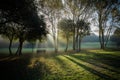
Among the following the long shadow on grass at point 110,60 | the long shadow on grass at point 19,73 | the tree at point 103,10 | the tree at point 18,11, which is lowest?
the long shadow on grass at point 19,73

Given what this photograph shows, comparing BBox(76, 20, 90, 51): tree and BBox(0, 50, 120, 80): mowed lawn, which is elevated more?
BBox(76, 20, 90, 51): tree

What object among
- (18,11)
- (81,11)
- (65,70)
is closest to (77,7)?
(81,11)

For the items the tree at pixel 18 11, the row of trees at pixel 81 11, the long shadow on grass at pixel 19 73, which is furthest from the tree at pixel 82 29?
the long shadow on grass at pixel 19 73

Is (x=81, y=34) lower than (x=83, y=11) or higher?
lower

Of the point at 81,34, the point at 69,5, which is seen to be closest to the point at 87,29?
the point at 81,34

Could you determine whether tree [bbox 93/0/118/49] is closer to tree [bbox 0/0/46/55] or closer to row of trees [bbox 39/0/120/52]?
row of trees [bbox 39/0/120/52]

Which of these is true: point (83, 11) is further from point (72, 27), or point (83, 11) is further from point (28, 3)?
point (28, 3)

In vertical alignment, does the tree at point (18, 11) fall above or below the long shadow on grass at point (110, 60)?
above

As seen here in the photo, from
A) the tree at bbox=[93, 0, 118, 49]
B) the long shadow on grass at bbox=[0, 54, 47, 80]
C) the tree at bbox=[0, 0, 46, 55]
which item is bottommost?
the long shadow on grass at bbox=[0, 54, 47, 80]

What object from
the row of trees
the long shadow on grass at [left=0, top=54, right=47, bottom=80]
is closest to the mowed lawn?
the long shadow on grass at [left=0, top=54, right=47, bottom=80]

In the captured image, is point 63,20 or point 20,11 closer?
point 20,11

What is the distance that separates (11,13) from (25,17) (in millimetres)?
2652

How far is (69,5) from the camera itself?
46.8 m

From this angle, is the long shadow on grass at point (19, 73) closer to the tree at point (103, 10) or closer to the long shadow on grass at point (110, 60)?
the long shadow on grass at point (110, 60)
